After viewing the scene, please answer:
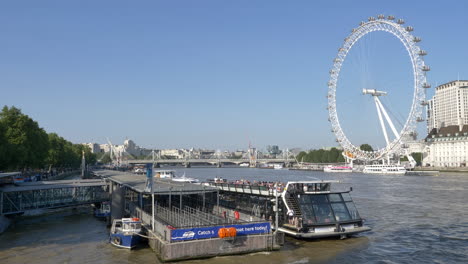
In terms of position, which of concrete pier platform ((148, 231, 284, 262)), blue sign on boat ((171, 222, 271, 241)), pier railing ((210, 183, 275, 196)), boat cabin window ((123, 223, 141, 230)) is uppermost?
pier railing ((210, 183, 275, 196))

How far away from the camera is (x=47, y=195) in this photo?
41.4m

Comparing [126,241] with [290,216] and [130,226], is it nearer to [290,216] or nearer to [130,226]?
[130,226]

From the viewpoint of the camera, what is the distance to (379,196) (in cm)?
5831

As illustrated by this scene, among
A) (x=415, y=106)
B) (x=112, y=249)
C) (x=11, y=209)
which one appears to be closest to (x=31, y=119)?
(x=11, y=209)

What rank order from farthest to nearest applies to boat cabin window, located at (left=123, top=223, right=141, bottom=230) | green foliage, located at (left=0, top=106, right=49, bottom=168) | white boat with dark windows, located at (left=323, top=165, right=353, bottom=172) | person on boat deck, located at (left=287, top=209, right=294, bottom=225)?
1. white boat with dark windows, located at (left=323, top=165, right=353, bottom=172)
2. green foliage, located at (left=0, top=106, right=49, bottom=168)
3. person on boat deck, located at (left=287, top=209, right=294, bottom=225)
4. boat cabin window, located at (left=123, top=223, right=141, bottom=230)

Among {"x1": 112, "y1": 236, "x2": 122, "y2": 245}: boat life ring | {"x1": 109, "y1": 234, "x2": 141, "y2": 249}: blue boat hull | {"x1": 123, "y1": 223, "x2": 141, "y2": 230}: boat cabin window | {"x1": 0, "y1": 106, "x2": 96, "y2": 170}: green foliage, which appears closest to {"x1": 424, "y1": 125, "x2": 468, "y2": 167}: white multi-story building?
{"x1": 0, "y1": 106, "x2": 96, "y2": 170}: green foliage

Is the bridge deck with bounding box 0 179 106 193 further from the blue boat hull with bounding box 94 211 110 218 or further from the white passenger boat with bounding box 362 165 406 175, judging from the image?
the white passenger boat with bounding box 362 165 406 175

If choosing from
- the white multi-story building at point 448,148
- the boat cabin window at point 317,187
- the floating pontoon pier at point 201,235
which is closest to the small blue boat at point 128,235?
the floating pontoon pier at point 201,235

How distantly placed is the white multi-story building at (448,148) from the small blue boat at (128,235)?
143344mm

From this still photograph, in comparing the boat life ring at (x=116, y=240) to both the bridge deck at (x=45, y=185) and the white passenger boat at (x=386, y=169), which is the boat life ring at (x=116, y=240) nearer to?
the bridge deck at (x=45, y=185)

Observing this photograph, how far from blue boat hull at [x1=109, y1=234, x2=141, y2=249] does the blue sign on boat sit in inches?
196

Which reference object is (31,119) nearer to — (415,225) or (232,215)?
(232,215)

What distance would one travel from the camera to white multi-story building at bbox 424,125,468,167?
148500 millimetres

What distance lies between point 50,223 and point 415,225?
31.4m
